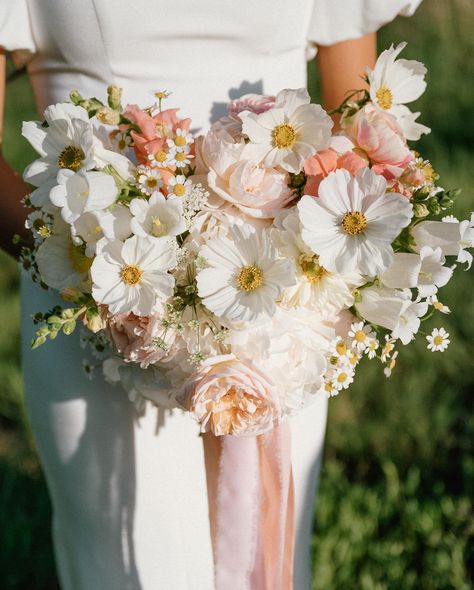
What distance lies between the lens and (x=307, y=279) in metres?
1.17

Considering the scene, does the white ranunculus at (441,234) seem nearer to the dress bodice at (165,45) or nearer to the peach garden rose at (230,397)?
the peach garden rose at (230,397)

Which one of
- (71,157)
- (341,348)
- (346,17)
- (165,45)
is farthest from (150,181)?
(346,17)

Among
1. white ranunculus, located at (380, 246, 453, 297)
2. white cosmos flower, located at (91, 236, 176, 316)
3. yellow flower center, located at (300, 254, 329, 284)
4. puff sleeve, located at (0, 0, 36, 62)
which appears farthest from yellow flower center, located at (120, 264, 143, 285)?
puff sleeve, located at (0, 0, 36, 62)

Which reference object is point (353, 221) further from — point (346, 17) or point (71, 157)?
point (346, 17)

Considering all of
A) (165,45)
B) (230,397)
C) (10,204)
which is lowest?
(230,397)

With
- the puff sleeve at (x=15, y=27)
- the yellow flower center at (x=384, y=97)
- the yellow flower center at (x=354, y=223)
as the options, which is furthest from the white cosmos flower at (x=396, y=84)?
the puff sleeve at (x=15, y=27)

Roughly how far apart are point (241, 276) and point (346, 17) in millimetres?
742

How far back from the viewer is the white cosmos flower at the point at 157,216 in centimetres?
110

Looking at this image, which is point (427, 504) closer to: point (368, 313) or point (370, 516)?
point (370, 516)

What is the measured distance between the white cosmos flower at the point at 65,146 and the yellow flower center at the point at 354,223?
305 millimetres

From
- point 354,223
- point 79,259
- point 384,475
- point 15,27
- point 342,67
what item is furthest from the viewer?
point 384,475

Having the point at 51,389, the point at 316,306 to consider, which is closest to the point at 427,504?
the point at 51,389

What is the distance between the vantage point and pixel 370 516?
2473 mm

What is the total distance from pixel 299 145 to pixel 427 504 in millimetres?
1589
